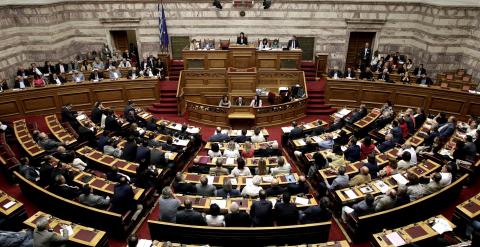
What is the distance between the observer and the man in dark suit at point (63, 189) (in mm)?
7580

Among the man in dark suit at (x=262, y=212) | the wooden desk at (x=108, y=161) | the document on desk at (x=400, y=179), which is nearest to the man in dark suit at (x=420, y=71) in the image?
the document on desk at (x=400, y=179)

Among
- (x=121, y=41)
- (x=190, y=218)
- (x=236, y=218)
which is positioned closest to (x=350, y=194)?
(x=236, y=218)

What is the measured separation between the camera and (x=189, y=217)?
21.9 ft

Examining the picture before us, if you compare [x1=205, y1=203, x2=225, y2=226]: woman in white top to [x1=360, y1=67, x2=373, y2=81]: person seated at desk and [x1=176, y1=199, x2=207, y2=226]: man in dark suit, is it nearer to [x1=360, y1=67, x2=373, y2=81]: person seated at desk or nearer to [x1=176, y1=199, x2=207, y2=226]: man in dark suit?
[x1=176, y1=199, x2=207, y2=226]: man in dark suit

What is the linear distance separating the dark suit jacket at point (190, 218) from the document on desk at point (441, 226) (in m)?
4.71

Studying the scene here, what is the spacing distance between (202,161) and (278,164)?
2275mm

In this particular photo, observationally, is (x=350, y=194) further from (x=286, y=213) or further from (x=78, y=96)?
(x=78, y=96)

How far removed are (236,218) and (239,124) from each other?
7.33 metres

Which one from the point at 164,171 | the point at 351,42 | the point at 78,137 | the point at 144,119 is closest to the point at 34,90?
the point at 78,137

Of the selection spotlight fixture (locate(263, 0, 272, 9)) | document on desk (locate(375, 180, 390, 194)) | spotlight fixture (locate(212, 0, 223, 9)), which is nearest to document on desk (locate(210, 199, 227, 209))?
document on desk (locate(375, 180, 390, 194))

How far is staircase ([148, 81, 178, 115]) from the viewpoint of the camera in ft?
49.4

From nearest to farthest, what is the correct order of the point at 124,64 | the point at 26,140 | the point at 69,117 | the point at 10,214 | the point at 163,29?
the point at 10,214, the point at 26,140, the point at 69,117, the point at 124,64, the point at 163,29

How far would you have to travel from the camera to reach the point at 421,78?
1455 cm

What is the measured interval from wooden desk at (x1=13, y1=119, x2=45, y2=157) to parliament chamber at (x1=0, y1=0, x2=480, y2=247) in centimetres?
9
